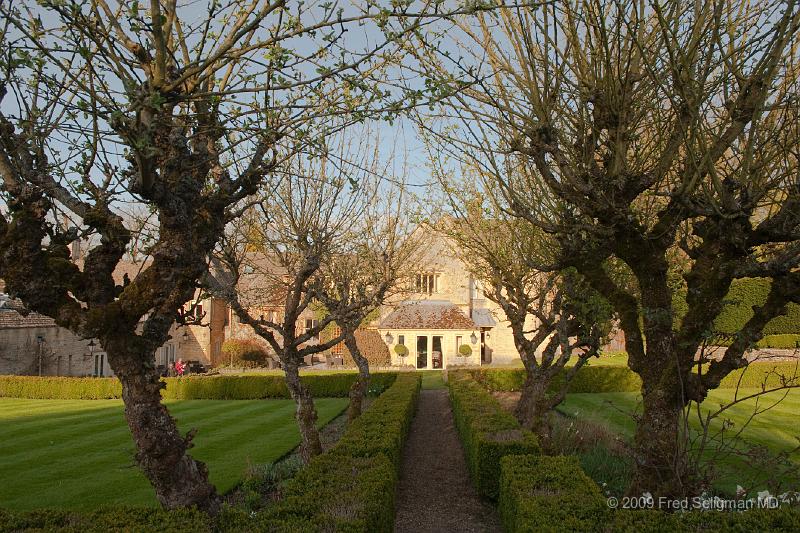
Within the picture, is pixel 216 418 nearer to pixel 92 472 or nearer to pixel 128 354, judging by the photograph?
pixel 92 472

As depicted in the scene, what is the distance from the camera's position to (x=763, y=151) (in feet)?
23.2

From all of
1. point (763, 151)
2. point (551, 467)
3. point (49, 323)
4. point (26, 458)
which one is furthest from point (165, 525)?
point (49, 323)

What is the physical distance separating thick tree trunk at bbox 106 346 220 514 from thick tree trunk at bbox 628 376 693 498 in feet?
15.7

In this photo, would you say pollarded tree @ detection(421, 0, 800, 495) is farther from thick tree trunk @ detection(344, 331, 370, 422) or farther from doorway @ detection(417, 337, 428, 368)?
doorway @ detection(417, 337, 428, 368)

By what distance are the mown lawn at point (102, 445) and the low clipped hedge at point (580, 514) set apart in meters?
4.63

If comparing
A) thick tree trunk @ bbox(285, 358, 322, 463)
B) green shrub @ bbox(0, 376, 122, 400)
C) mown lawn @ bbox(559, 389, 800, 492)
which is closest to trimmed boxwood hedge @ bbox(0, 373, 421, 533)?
thick tree trunk @ bbox(285, 358, 322, 463)

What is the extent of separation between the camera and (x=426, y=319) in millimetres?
40562

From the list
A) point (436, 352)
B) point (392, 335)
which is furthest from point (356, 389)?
point (436, 352)

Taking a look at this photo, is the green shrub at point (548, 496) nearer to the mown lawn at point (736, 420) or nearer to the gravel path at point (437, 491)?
the gravel path at point (437, 491)

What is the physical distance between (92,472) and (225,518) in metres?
9.46

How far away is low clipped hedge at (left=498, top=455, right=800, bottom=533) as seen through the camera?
529 cm

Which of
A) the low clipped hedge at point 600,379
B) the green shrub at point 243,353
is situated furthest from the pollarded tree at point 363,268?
the green shrub at point 243,353

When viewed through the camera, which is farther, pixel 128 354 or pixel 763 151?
pixel 763 151

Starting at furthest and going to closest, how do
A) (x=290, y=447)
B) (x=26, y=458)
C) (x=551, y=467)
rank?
(x=290, y=447), (x=26, y=458), (x=551, y=467)
